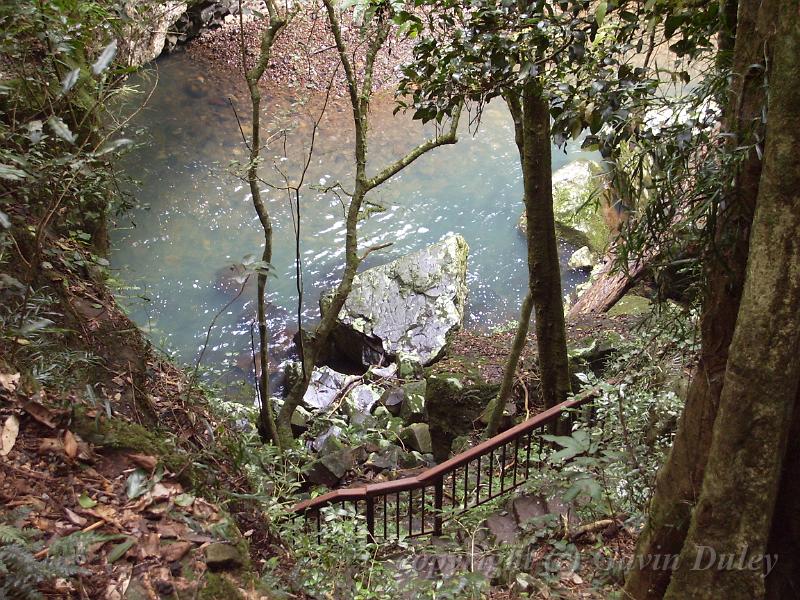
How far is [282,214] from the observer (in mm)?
10617

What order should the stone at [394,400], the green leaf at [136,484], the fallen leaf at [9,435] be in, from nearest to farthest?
1. the fallen leaf at [9,435]
2. the green leaf at [136,484]
3. the stone at [394,400]

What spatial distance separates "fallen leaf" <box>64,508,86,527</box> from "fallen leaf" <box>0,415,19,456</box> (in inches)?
13.9

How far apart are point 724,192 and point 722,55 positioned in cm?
53

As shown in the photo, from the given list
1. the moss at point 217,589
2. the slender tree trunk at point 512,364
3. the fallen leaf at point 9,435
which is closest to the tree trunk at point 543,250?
the slender tree trunk at point 512,364

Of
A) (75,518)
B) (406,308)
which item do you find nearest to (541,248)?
(75,518)

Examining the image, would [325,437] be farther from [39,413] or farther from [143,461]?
[39,413]

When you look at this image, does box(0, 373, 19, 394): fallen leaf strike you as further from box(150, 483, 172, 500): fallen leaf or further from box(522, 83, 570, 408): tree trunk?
box(522, 83, 570, 408): tree trunk

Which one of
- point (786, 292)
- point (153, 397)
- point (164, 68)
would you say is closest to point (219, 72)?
point (164, 68)

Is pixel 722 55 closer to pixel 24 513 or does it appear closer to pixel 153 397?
pixel 24 513

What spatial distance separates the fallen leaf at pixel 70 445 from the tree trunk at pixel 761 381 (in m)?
A: 2.36

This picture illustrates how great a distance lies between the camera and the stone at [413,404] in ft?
22.2

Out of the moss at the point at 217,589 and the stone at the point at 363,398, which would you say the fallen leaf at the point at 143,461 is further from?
the stone at the point at 363,398

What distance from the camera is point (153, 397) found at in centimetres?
376

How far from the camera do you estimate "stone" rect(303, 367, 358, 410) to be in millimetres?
7270
